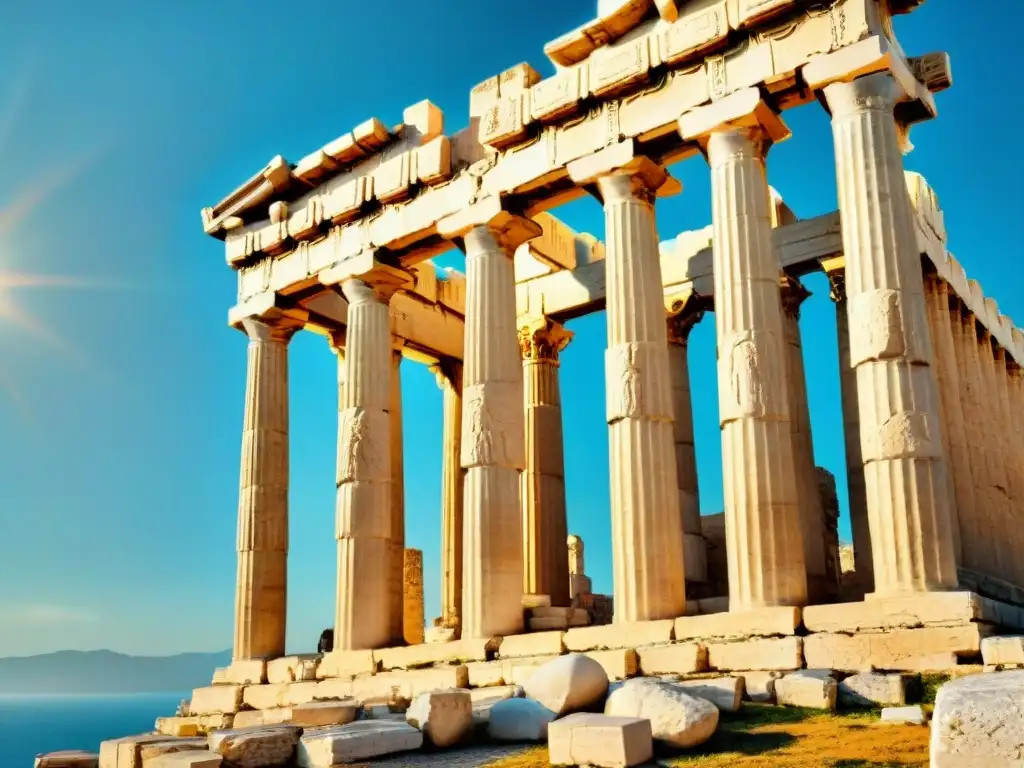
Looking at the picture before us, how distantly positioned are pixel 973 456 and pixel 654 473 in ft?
29.7

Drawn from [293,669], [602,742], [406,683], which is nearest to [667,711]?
[602,742]

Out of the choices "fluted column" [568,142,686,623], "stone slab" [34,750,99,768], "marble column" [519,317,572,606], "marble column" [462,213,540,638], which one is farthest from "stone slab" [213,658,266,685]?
"fluted column" [568,142,686,623]

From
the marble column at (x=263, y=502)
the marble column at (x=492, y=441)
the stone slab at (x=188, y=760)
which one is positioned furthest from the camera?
the marble column at (x=263, y=502)

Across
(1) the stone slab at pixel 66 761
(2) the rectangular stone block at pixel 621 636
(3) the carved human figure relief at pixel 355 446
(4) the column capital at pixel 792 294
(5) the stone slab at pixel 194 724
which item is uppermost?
(4) the column capital at pixel 792 294

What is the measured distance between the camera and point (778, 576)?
16.2 meters

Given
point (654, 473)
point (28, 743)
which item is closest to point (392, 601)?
point (654, 473)

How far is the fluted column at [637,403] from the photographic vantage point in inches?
690

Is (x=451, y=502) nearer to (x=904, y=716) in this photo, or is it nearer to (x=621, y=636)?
(x=621, y=636)

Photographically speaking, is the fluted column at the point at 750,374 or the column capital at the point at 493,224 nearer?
the fluted column at the point at 750,374

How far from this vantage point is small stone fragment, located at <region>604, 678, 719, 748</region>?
10859 mm

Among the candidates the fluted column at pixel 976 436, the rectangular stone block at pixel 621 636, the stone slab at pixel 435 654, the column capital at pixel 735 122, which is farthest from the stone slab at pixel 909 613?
the column capital at pixel 735 122

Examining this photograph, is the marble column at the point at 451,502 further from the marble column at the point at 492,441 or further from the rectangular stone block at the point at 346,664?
the marble column at the point at 492,441

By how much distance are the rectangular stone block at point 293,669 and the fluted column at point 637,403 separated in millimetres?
7670

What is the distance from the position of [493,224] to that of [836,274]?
23.7 feet
